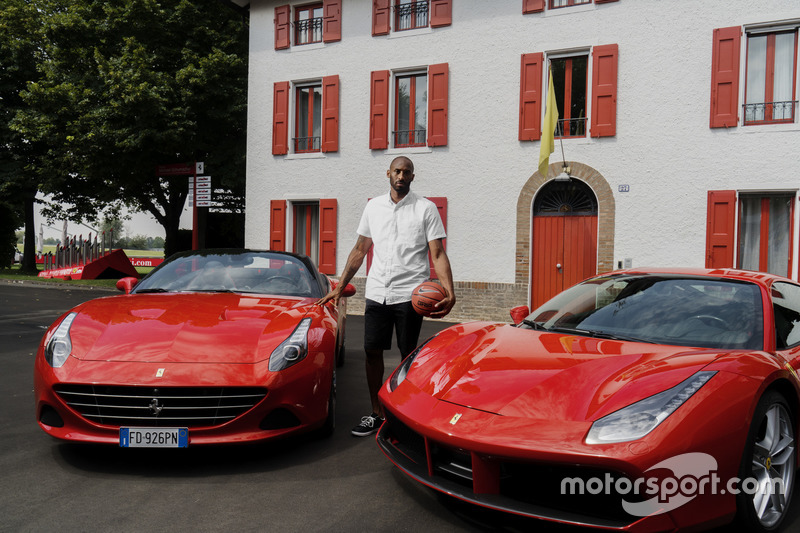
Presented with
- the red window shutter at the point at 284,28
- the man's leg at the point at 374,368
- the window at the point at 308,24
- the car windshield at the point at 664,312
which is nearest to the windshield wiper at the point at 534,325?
the car windshield at the point at 664,312

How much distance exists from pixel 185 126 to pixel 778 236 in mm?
15267

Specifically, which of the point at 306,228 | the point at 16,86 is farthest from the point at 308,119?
the point at 16,86

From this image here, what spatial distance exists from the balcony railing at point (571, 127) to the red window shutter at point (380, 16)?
4760 millimetres

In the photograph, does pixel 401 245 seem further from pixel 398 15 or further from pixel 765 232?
pixel 398 15

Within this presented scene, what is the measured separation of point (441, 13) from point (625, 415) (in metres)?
12.9

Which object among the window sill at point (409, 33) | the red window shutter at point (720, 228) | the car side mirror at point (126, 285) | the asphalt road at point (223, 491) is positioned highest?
the window sill at point (409, 33)

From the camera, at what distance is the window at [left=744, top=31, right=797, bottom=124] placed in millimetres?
11008

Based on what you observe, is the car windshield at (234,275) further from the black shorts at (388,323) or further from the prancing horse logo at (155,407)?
the prancing horse logo at (155,407)

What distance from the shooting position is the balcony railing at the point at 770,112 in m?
11.0

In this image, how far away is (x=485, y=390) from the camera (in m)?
2.79

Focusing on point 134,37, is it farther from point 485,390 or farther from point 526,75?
point 485,390

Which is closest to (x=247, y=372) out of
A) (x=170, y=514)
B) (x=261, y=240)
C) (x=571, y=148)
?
(x=170, y=514)

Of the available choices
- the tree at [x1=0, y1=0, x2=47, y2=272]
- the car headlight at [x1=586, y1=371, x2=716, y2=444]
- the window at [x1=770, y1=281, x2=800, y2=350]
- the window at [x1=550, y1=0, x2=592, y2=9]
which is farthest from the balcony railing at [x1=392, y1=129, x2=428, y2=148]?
the tree at [x1=0, y1=0, x2=47, y2=272]

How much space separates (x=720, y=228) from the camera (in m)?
11.3
